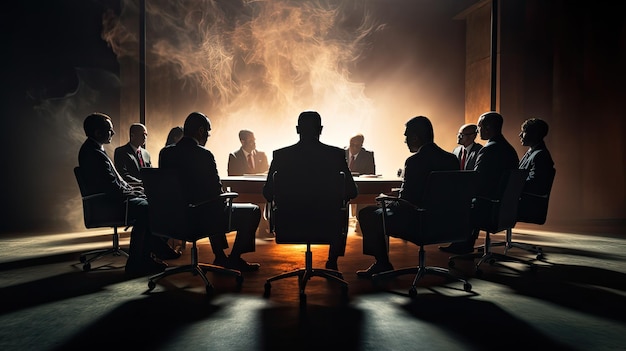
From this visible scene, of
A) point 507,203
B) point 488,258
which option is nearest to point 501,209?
point 507,203

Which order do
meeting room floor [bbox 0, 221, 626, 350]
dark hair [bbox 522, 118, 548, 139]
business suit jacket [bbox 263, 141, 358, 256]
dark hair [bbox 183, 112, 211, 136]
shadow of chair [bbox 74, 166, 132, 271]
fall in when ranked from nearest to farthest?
meeting room floor [bbox 0, 221, 626, 350] → business suit jacket [bbox 263, 141, 358, 256] → dark hair [bbox 183, 112, 211, 136] → shadow of chair [bbox 74, 166, 132, 271] → dark hair [bbox 522, 118, 548, 139]

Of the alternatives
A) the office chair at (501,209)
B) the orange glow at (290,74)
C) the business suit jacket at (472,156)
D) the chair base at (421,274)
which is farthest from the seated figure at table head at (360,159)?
the chair base at (421,274)

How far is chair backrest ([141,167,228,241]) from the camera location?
3500mm

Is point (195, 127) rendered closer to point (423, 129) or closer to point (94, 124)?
point (94, 124)

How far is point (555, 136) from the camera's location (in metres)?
8.35

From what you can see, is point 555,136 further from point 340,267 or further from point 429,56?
point 340,267

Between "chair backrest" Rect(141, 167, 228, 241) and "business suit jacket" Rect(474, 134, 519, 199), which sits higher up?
"business suit jacket" Rect(474, 134, 519, 199)

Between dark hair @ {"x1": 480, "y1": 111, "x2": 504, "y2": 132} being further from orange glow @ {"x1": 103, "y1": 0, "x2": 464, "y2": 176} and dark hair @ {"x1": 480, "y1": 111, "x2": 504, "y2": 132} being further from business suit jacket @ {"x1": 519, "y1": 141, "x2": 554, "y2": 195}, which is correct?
orange glow @ {"x1": 103, "y1": 0, "x2": 464, "y2": 176}

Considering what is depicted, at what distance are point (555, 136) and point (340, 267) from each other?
5.75m

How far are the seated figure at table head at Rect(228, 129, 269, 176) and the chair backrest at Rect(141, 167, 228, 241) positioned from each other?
10.2 feet

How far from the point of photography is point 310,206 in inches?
132

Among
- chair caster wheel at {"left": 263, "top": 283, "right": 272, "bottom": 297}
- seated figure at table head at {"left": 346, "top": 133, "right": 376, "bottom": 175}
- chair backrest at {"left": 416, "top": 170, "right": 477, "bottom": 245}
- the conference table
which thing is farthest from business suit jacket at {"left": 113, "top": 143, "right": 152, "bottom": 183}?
chair backrest at {"left": 416, "top": 170, "right": 477, "bottom": 245}

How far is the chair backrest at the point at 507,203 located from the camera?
417 centimetres

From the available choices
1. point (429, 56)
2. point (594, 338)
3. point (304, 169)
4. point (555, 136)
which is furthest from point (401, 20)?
point (594, 338)
